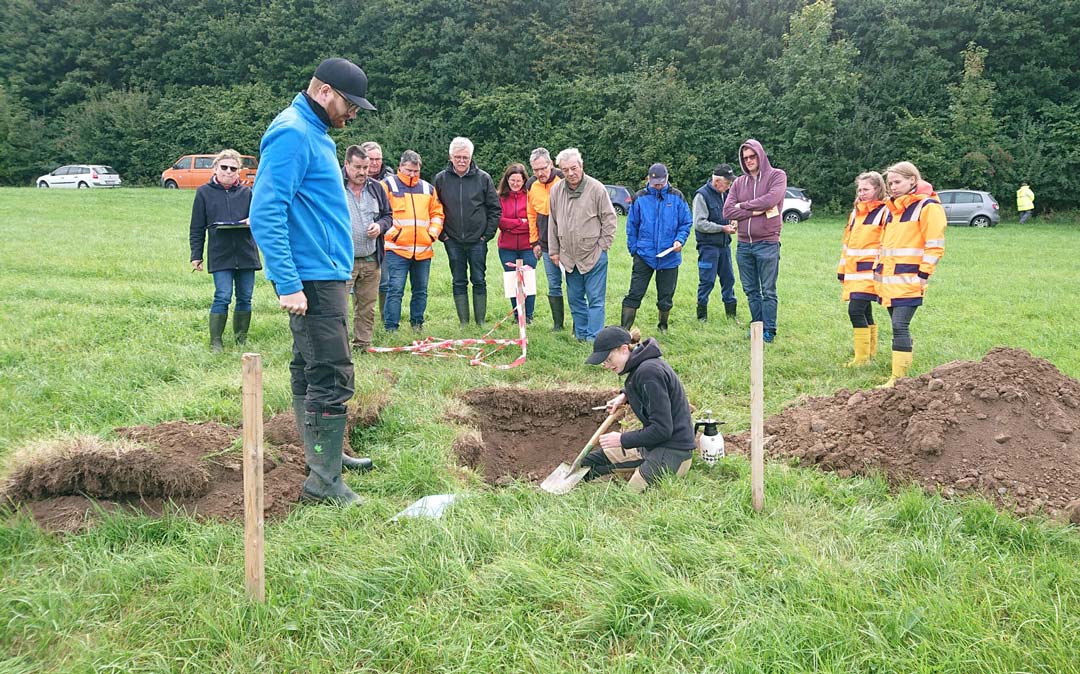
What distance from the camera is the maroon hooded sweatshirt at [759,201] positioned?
314 inches

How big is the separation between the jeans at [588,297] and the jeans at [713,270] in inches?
69.9

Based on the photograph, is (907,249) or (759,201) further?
(759,201)

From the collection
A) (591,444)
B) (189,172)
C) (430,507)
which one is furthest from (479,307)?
(189,172)

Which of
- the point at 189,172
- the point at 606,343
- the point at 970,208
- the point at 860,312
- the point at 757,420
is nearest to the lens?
the point at 757,420

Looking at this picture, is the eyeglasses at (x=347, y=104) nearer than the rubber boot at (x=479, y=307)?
Yes

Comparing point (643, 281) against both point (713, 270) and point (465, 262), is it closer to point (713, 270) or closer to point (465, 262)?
point (713, 270)

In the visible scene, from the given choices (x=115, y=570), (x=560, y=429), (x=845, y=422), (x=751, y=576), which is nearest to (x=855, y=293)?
(x=845, y=422)

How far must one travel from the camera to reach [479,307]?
29.1 ft

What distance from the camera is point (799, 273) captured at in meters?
13.6

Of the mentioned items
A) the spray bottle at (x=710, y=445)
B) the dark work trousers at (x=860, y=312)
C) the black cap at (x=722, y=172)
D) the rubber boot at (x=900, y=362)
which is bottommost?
the spray bottle at (x=710, y=445)

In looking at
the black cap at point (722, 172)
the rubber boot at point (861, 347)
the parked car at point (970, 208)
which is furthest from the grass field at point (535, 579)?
the parked car at point (970, 208)

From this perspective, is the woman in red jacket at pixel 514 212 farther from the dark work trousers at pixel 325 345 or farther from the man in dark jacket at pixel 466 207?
the dark work trousers at pixel 325 345

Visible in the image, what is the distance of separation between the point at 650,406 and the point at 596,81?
3128 centimetres

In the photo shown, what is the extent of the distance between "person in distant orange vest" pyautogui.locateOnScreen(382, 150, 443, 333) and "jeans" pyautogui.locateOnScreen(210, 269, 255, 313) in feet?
4.66
